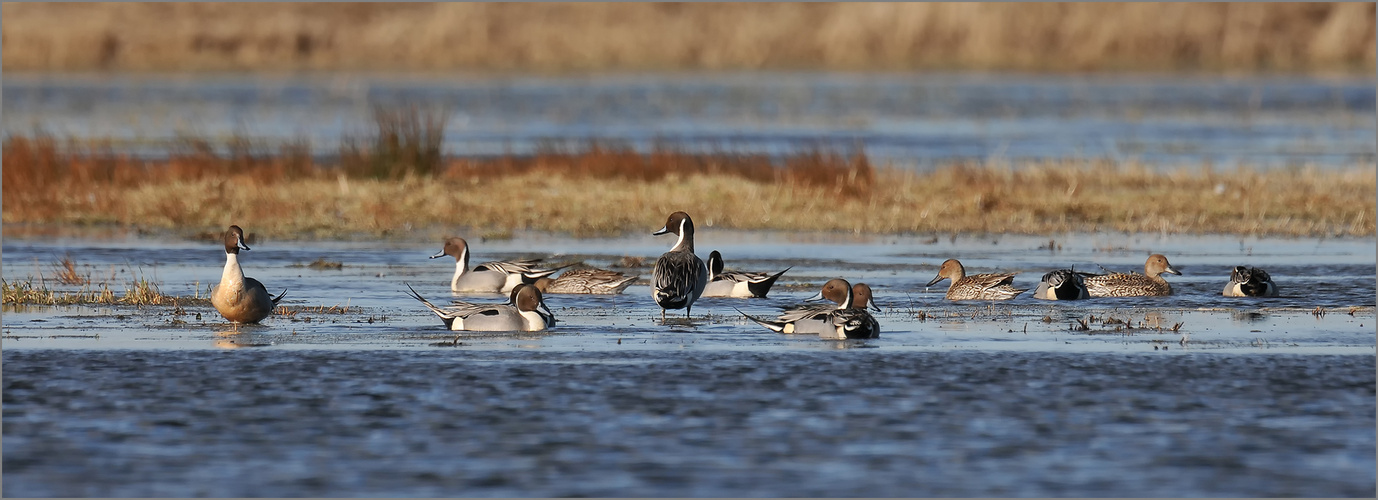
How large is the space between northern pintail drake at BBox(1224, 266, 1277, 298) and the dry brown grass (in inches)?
1896

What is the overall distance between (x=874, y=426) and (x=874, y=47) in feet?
184

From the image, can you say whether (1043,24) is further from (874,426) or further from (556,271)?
(874,426)

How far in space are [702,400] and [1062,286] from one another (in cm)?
514


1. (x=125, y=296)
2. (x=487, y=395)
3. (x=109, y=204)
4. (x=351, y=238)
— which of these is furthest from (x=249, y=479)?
(x=109, y=204)

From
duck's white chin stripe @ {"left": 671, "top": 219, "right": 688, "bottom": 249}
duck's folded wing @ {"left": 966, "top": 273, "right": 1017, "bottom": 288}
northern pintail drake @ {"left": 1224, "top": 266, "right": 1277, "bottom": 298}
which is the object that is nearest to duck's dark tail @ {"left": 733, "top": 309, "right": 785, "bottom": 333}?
duck's white chin stripe @ {"left": 671, "top": 219, "right": 688, "bottom": 249}

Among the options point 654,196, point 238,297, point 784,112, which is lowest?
point 238,297

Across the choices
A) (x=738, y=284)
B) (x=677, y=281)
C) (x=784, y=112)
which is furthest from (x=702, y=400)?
(x=784, y=112)

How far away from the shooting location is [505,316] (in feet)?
42.8

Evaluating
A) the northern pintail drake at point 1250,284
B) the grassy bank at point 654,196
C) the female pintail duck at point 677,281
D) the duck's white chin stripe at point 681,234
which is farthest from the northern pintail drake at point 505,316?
the grassy bank at point 654,196

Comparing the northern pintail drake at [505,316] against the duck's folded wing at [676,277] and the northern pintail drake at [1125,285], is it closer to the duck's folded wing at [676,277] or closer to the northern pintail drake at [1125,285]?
the duck's folded wing at [676,277]

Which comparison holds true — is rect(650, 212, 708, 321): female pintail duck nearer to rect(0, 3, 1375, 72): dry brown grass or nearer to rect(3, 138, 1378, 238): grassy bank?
rect(3, 138, 1378, 238): grassy bank

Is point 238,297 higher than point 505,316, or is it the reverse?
point 238,297

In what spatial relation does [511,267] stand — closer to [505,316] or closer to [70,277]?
[505,316]

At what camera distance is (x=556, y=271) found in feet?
53.5
